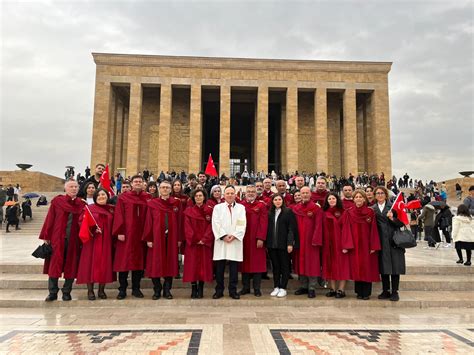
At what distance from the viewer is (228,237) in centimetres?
542

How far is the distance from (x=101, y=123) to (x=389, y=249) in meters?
26.0

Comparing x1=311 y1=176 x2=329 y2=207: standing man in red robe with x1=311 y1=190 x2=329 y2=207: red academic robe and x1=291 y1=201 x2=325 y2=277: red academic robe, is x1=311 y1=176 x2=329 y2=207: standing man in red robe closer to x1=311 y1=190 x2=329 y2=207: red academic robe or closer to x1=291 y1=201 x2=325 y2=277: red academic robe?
x1=311 y1=190 x2=329 y2=207: red academic robe

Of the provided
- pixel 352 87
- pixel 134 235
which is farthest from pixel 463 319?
pixel 352 87

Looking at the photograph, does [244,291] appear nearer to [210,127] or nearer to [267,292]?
[267,292]

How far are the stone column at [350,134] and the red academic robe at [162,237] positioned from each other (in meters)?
24.4

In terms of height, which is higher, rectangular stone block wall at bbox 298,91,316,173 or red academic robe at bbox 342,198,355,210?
rectangular stone block wall at bbox 298,91,316,173

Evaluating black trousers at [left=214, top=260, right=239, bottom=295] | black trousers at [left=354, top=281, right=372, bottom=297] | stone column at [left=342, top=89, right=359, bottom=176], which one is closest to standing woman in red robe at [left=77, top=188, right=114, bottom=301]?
black trousers at [left=214, top=260, right=239, bottom=295]

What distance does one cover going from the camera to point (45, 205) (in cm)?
1927

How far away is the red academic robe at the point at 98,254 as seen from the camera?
17.4 feet

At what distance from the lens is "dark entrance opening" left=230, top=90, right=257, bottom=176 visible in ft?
102

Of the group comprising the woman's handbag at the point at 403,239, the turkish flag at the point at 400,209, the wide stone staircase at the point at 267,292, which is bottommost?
the wide stone staircase at the point at 267,292

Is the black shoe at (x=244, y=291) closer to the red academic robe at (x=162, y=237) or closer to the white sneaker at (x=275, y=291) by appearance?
the white sneaker at (x=275, y=291)

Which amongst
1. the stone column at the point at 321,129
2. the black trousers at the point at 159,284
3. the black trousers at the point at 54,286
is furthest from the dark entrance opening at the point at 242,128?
the black trousers at the point at 54,286

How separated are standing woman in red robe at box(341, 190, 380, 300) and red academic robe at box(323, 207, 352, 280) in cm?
10
